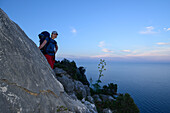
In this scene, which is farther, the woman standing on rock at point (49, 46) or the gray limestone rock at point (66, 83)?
the gray limestone rock at point (66, 83)

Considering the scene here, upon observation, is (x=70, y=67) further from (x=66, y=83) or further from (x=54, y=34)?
(x=54, y=34)

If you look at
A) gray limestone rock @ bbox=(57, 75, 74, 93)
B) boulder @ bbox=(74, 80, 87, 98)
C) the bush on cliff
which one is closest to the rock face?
gray limestone rock @ bbox=(57, 75, 74, 93)

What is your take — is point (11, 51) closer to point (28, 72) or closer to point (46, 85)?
point (28, 72)

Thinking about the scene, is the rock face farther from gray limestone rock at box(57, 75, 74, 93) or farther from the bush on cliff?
the bush on cliff

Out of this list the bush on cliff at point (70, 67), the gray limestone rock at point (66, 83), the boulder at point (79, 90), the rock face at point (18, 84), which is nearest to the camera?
the rock face at point (18, 84)

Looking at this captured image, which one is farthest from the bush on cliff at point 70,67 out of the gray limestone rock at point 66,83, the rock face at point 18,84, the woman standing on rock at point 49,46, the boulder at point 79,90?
the rock face at point 18,84

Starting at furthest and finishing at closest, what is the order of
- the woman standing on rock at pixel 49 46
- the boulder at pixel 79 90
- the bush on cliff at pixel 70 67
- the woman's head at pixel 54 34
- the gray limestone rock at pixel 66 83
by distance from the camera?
1. the bush on cliff at pixel 70 67
2. the boulder at pixel 79 90
3. the gray limestone rock at pixel 66 83
4. the woman's head at pixel 54 34
5. the woman standing on rock at pixel 49 46

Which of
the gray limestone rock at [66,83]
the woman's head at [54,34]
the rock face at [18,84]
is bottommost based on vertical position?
the gray limestone rock at [66,83]

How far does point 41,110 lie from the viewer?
3395 millimetres

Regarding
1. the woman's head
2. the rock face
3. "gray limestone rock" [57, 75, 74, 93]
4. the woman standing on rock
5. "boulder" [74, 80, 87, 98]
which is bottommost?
"boulder" [74, 80, 87, 98]

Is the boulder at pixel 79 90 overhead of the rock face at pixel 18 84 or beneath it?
beneath

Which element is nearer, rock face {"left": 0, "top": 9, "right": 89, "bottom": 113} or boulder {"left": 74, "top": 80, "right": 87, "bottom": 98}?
rock face {"left": 0, "top": 9, "right": 89, "bottom": 113}

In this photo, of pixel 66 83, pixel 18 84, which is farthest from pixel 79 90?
pixel 18 84

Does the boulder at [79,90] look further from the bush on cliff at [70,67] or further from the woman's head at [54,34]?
the woman's head at [54,34]
